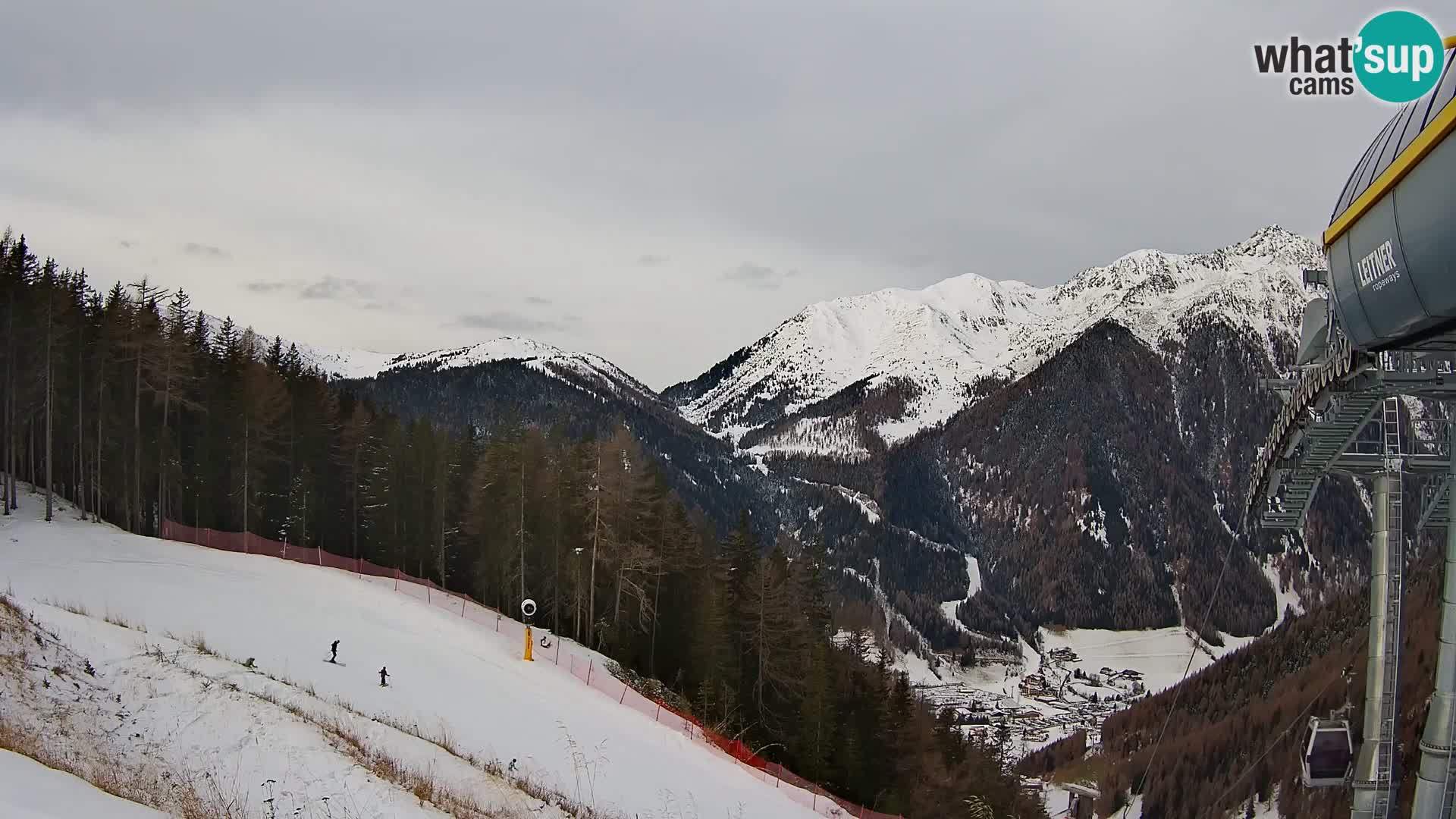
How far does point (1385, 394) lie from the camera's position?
1517 cm

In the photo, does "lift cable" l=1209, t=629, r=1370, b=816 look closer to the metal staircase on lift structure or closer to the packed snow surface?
the metal staircase on lift structure

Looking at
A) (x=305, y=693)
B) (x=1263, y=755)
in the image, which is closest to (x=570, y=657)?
(x=305, y=693)

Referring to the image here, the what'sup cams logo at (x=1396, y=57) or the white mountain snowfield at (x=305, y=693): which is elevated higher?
the what'sup cams logo at (x=1396, y=57)

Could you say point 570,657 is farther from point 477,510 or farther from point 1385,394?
point 1385,394

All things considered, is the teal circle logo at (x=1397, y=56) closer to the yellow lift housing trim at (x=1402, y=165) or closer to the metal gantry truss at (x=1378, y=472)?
the yellow lift housing trim at (x=1402, y=165)

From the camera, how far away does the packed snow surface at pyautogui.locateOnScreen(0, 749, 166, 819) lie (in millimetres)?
6828

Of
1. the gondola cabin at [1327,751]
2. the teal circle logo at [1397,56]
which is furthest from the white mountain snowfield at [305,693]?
the teal circle logo at [1397,56]

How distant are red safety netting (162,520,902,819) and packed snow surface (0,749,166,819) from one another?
56.9 feet

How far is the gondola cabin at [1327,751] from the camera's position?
16625 millimetres

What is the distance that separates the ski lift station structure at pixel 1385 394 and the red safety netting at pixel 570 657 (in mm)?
11646

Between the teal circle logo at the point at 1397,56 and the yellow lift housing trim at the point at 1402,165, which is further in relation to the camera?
the teal circle logo at the point at 1397,56

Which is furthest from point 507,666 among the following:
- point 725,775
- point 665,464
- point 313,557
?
point 665,464

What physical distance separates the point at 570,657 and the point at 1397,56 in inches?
1130

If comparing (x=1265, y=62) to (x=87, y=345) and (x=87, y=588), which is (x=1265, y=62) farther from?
(x=87, y=345)
